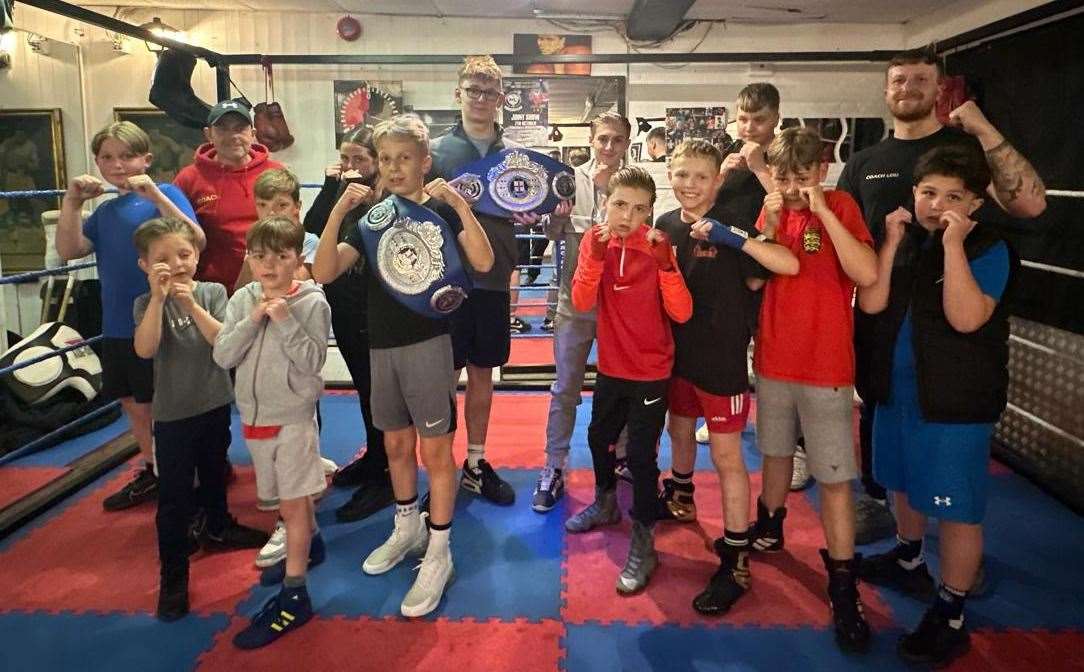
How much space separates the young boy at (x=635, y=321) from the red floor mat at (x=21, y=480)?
2821 millimetres

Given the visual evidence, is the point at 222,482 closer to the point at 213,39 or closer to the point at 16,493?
the point at 16,493

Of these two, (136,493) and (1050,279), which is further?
(1050,279)

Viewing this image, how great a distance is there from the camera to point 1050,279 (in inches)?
140

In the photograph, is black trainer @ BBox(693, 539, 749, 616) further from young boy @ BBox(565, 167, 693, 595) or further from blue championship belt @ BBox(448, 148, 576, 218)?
blue championship belt @ BBox(448, 148, 576, 218)

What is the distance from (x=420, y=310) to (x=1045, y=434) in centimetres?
326

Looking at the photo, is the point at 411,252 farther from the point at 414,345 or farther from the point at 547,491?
the point at 547,491

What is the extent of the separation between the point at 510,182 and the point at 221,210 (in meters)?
1.30

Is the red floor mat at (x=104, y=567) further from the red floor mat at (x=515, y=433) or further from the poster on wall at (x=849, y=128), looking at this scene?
the poster on wall at (x=849, y=128)

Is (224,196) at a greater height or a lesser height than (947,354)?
greater

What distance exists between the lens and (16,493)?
3311 millimetres

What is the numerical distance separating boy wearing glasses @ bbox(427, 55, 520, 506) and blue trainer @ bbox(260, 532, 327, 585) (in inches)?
30.8

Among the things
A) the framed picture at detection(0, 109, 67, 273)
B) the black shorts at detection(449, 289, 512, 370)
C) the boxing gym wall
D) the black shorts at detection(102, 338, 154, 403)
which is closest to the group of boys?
the black shorts at detection(102, 338, 154, 403)

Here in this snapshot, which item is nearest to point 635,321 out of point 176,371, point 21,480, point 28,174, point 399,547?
point 399,547

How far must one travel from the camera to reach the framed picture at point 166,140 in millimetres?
6527
